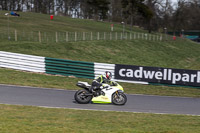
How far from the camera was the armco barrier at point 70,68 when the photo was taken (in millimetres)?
19916

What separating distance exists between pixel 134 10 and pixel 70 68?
67.4 metres

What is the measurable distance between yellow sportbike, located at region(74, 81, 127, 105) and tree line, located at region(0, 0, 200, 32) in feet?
233

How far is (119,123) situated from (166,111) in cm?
366

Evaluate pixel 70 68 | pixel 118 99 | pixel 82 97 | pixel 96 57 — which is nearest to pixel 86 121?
pixel 82 97

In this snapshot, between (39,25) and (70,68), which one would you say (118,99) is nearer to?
(70,68)

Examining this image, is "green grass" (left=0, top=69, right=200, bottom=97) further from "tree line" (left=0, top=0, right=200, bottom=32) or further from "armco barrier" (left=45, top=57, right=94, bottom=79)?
"tree line" (left=0, top=0, right=200, bottom=32)

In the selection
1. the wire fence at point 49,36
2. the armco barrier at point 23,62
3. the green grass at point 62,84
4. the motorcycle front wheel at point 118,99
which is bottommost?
the green grass at point 62,84

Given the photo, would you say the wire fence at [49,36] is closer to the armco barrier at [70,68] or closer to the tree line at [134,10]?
the armco barrier at [70,68]

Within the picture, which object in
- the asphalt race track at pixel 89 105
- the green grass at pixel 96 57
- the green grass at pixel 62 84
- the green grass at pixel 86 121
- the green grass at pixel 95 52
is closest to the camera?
the green grass at pixel 86 121

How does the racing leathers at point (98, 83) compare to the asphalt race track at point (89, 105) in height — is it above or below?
above

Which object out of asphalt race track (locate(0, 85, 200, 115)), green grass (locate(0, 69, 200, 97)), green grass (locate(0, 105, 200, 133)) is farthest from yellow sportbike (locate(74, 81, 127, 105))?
green grass (locate(0, 69, 200, 97))

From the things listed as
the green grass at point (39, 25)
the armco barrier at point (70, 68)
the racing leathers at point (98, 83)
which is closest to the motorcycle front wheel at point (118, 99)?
the racing leathers at point (98, 83)

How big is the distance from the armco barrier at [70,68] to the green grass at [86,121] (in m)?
8.36

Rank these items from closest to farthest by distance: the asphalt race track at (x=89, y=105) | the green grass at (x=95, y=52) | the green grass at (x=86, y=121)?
the green grass at (x=86, y=121)
the asphalt race track at (x=89, y=105)
the green grass at (x=95, y=52)
